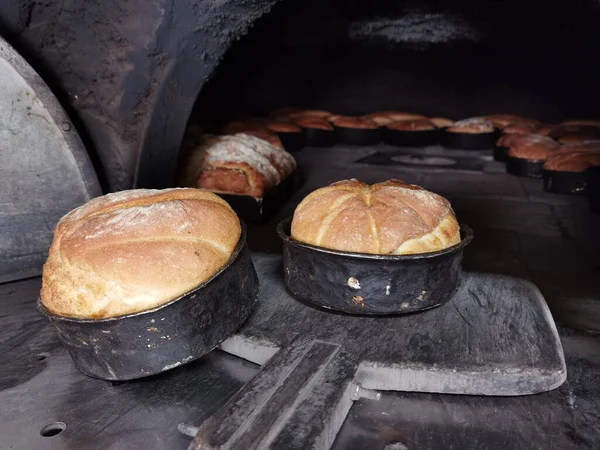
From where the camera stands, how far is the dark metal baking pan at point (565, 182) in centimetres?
357

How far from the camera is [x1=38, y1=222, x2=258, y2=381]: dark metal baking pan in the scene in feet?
4.32

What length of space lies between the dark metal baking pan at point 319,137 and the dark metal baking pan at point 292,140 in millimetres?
79

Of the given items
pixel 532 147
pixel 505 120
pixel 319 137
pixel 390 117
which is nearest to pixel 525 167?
pixel 532 147

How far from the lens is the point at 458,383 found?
1.39 meters

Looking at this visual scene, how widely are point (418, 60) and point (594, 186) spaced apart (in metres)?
2.52

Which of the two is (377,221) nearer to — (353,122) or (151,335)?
(151,335)

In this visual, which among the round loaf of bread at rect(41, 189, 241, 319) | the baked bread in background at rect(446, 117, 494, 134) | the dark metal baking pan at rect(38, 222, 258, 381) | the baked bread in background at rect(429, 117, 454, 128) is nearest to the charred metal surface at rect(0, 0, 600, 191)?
the baked bread in background at rect(429, 117, 454, 128)

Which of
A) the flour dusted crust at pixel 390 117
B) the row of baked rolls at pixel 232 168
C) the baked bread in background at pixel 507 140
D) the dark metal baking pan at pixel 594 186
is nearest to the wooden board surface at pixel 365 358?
the row of baked rolls at pixel 232 168

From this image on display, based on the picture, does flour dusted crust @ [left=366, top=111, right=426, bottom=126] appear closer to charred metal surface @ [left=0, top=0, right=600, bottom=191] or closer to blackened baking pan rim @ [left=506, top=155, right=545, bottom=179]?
charred metal surface @ [left=0, top=0, right=600, bottom=191]

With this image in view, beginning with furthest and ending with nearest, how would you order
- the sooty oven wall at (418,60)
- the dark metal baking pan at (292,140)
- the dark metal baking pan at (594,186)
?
the dark metal baking pan at (292,140) < the sooty oven wall at (418,60) < the dark metal baking pan at (594,186)

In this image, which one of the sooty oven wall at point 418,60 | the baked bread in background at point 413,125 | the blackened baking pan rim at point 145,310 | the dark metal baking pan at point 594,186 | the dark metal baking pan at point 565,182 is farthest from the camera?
the baked bread in background at point 413,125

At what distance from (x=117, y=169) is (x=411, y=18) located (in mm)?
3674

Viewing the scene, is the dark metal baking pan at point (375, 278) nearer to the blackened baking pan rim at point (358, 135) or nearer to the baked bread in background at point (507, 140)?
the baked bread in background at point (507, 140)

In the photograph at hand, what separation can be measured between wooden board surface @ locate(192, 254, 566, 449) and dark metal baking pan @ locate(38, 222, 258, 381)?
0.64 ft
